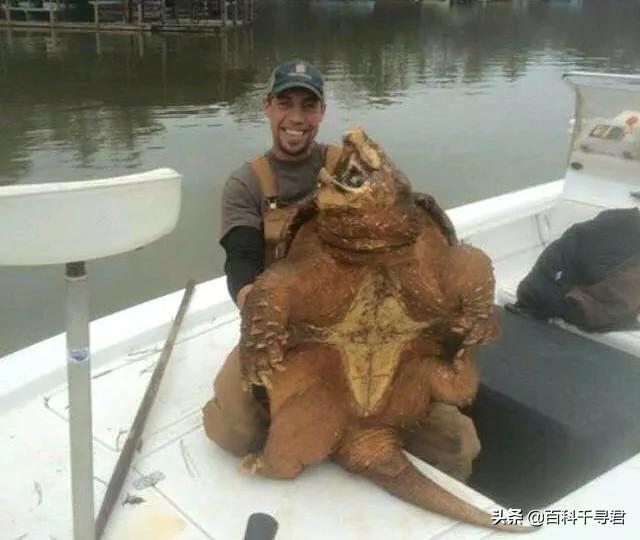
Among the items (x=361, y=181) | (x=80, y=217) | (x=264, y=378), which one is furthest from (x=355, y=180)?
(x=80, y=217)

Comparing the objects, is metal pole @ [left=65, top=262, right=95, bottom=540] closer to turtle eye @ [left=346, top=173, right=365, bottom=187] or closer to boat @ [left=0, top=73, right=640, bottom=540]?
boat @ [left=0, top=73, right=640, bottom=540]

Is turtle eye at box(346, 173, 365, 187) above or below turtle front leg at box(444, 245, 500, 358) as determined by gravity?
above

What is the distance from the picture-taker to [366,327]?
1.93 m

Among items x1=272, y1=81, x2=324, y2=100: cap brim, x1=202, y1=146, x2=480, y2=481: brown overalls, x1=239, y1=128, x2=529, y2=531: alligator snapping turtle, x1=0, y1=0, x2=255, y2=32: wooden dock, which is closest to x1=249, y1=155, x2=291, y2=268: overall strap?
x1=202, y1=146, x2=480, y2=481: brown overalls

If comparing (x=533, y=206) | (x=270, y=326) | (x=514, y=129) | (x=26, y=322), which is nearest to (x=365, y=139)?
(x=270, y=326)

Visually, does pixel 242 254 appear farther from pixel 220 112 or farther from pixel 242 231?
pixel 220 112

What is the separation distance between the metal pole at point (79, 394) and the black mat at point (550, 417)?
56.7 inches

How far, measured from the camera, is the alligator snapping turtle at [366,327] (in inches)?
66.6

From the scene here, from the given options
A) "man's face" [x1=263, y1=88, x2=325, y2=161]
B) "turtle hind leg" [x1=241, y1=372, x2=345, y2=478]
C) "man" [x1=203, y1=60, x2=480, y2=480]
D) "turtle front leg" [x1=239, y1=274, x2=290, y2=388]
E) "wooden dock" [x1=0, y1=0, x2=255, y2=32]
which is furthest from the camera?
"wooden dock" [x1=0, y1=0, x2=255, y2=32]

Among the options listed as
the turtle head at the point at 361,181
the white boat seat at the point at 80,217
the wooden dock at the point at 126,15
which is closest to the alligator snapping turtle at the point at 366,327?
the turtle head at the point at 361,181

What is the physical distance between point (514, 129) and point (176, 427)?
11.5 m

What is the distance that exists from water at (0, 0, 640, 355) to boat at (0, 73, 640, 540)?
3.24ft

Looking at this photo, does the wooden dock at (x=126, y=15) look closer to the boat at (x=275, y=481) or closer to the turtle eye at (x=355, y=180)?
the boat at (x=275, y=481)

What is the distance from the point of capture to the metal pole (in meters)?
1.35
